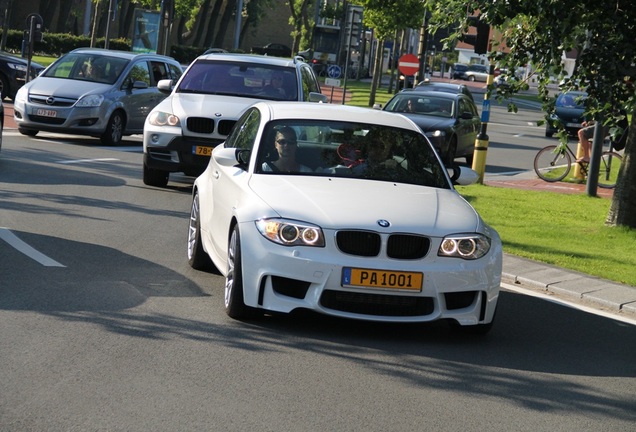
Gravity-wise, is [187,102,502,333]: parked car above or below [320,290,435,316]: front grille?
above

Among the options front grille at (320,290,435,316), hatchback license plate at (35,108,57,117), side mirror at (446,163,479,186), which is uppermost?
side mirror at (446,163,479,186)

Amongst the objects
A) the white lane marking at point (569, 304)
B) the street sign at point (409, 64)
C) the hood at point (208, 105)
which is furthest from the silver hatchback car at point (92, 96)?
the street sign at point (409, 64)

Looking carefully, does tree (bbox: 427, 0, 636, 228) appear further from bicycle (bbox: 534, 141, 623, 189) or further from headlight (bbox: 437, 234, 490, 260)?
bicycle (bbox: 534, 141, 623, 189)

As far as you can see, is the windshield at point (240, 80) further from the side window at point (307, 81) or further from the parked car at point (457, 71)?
the parked car at point (457, 71)

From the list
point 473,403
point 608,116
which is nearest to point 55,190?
point 608,116

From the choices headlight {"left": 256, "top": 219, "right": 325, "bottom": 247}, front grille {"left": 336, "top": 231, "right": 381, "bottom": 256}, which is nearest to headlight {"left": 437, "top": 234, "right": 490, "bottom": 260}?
front grille {"left": 336, "top": 231, "right": 381, "bottom": 256}

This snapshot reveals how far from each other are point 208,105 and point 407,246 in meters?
8.86

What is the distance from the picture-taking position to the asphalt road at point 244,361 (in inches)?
240

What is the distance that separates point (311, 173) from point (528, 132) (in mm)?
39053

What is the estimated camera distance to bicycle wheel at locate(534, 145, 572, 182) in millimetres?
24031

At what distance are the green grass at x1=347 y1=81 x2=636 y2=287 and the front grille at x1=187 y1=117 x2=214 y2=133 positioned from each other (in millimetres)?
3791

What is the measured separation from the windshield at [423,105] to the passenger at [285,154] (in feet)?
57.1

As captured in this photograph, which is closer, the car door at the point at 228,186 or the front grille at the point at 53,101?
the car door at the point at 228,186

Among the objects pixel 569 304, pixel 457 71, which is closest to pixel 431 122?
pixel 569 304
